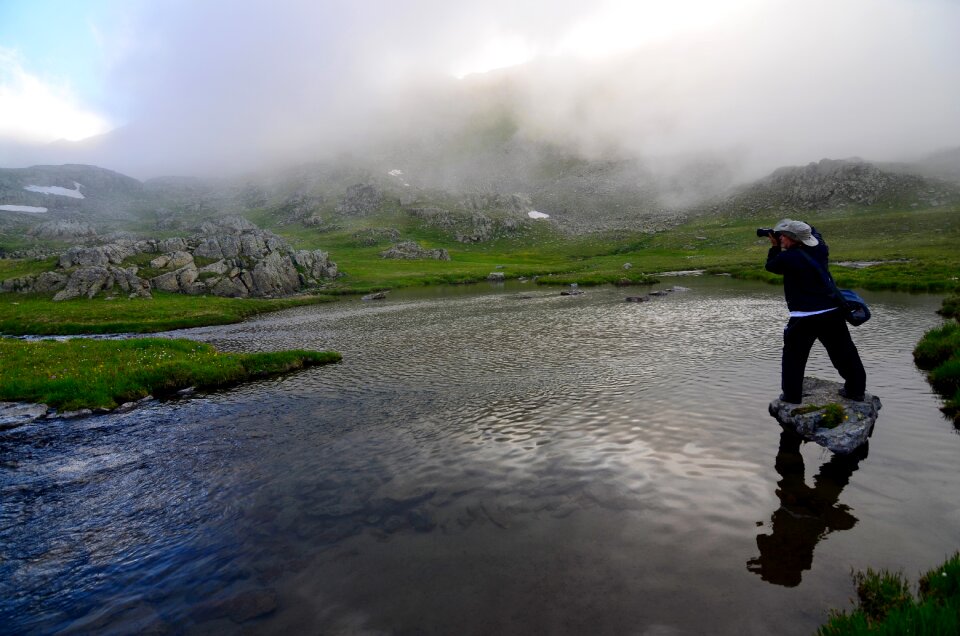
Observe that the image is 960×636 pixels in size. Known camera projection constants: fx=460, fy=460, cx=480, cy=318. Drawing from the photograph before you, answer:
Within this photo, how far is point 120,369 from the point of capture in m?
25.8

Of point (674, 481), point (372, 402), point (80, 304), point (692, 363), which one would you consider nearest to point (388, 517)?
point (674, 481)

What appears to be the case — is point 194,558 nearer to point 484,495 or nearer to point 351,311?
point 484,495

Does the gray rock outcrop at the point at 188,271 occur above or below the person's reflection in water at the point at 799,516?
above

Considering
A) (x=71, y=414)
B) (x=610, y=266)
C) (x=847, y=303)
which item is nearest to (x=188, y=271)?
(x=71, y=414)

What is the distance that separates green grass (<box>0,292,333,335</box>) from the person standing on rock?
6227 cm

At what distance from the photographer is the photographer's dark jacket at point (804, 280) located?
12.9m

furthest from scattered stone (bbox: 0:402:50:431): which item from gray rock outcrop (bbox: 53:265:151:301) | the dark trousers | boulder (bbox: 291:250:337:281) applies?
boulder (bbox: 291:250:337:281)

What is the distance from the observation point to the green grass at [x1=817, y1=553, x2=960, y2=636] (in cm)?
513

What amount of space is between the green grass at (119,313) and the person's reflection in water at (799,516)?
6280cm

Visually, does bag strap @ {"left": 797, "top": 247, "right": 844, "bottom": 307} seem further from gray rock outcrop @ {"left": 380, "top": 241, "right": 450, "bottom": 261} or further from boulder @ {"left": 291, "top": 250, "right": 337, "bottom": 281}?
gray rock outcrop @ {"left": 380, "top": 241, "right": 450, "bottom": 261}

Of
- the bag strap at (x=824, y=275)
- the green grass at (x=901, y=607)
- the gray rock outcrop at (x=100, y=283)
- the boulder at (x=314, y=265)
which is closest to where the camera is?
the green grass at (x=901, y=607)

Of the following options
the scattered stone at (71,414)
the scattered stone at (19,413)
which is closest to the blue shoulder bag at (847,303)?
the scattered stone at (71,414)

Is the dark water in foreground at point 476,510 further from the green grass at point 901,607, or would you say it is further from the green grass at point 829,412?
the green grass at point 829,412

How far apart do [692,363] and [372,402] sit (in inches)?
628
